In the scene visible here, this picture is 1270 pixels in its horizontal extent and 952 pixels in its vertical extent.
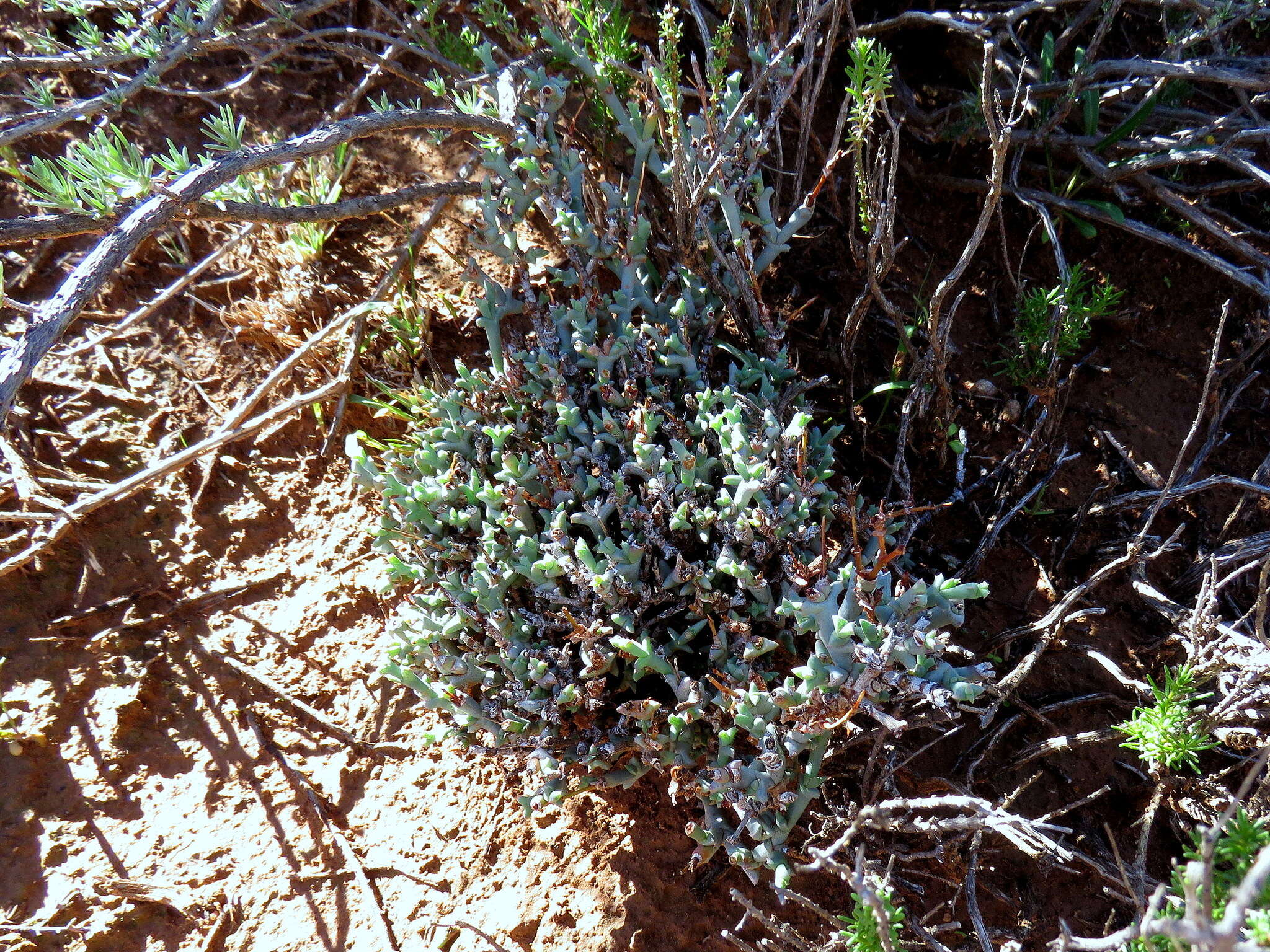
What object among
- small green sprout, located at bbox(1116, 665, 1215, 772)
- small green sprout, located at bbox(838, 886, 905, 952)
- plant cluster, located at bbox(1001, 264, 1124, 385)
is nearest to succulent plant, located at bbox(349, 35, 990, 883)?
small green sprout, located at bbox(838, 886, 905, 952)

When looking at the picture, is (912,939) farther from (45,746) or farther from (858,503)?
(45,746)

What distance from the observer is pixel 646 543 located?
74.5 inches

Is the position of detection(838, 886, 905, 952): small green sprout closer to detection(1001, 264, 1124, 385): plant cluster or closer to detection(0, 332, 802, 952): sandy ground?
detection(0, 332, 802, 952): sandy ground

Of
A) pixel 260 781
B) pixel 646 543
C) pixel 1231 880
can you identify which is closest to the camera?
pixel 1231 880

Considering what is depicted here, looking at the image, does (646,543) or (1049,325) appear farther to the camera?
(1049,325)

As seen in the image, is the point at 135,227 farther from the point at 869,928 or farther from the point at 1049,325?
the point at 1049,325

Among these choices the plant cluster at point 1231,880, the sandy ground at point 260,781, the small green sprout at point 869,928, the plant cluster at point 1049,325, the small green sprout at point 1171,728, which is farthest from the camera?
the plant cluster at point 1049,325

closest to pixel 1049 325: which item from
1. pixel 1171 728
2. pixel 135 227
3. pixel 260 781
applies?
pixel 1171 728

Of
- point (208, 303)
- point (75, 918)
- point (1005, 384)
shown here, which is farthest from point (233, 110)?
point (1005, 384)

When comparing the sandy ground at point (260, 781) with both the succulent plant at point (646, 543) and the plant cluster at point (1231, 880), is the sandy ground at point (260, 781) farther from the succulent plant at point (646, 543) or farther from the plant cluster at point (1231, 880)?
the plant cluster at point (1231, 880)

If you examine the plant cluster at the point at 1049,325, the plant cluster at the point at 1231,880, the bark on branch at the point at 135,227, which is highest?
the bark on branch at the point at 135,227

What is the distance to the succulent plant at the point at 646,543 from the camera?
1689mm

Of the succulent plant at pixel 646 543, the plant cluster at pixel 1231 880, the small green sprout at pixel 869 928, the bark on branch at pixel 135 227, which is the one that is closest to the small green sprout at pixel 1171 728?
the plant cluster at pixel 1231 880

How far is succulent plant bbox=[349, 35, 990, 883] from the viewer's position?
1.69 m
